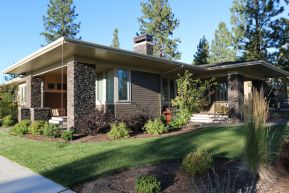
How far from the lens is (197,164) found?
203 inches

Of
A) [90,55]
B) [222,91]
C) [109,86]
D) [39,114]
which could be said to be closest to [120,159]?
[90,55]

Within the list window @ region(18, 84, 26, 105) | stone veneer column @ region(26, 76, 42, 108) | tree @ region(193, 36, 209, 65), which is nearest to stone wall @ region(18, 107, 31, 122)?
stone veneer column @ region(26, 76, 42, 108)

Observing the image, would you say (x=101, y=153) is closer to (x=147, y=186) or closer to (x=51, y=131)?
(x=147, y=186)

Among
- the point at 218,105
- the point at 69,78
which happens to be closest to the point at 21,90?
the point at 69,78

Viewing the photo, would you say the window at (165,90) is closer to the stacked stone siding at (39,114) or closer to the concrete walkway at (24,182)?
the stacked stone siding at (39,114)

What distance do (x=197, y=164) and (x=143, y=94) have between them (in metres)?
9.16

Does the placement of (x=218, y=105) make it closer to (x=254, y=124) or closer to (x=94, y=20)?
(x=94, y=20)

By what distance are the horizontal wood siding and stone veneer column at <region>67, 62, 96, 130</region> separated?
Answer: 160 centimetres

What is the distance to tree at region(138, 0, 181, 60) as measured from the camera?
112 feet

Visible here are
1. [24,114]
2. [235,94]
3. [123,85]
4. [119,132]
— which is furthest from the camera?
[235,94]

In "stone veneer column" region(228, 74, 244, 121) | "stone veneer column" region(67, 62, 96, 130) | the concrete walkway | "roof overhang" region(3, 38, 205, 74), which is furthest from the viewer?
"stone veneer column" region(228, 74, 244, 121)

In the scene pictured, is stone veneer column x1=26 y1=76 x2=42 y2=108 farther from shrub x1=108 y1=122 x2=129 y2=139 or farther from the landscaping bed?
the landscaping bed

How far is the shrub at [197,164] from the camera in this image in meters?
5.11

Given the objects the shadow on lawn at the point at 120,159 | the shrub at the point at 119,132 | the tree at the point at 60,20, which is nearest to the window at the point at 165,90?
the shrub at the point at 119,132
